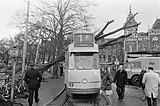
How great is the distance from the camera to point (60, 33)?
28.3 m

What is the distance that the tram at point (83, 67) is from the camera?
1120 centimetres

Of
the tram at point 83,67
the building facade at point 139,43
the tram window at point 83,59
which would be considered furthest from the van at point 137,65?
the building facade at point 139,43

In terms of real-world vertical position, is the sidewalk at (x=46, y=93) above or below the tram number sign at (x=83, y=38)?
below

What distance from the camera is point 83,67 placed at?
11.7 m

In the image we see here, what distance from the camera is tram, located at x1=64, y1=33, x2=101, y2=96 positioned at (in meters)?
11.2

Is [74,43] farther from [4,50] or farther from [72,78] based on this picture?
[4,50]

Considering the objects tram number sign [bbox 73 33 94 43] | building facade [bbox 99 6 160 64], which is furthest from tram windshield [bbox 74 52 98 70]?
building facade [bbox 99 6 160 64]

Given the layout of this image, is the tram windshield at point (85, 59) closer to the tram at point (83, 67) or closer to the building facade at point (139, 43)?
the tram at point (83, 67)

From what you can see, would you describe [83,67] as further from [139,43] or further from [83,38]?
[139,43]

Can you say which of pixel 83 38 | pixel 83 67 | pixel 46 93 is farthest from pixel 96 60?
pixel 46 93

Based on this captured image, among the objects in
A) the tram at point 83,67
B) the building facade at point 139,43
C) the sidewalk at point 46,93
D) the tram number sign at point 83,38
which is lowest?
the sidewalk at point 46,93

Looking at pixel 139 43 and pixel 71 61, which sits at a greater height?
pixel 139 43

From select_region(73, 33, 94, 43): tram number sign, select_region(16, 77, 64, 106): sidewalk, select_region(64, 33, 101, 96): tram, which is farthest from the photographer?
select_region(73, 33, 94, 43): tram number sign

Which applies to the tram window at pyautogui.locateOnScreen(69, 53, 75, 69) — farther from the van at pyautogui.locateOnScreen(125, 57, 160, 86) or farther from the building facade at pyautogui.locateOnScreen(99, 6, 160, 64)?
the building facade at pyautogui.locateOnScreen(99, 6, 160, 64)
